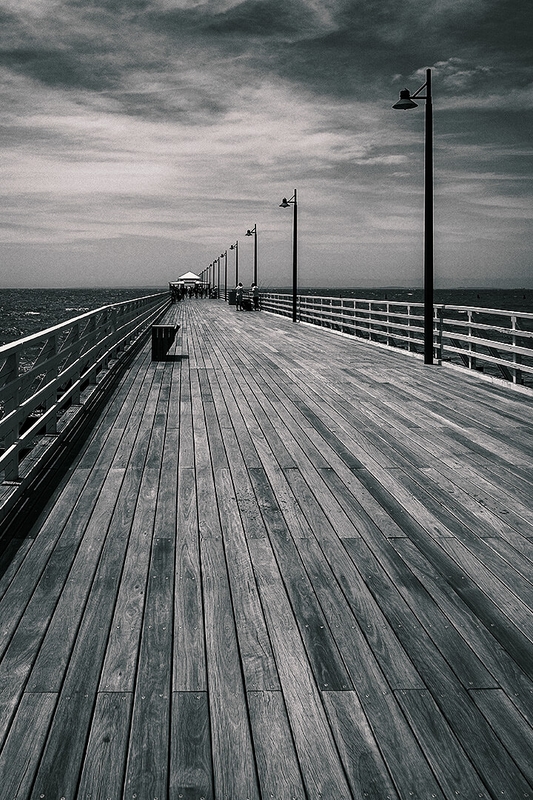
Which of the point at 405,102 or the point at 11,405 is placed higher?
the point at 405,102

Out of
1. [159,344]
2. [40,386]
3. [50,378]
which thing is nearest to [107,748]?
[40,386]

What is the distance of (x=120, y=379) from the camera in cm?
1175

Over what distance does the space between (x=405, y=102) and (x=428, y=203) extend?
5.88ft

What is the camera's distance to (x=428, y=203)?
13.7 m

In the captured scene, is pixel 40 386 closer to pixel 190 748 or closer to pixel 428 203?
pixel 190 748

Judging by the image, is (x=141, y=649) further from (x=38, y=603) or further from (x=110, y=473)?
(x=110, y=473)

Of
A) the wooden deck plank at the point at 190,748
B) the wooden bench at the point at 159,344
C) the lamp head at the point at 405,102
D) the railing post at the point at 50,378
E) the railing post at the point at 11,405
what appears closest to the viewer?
the wooden deck plank at the point at 190,748

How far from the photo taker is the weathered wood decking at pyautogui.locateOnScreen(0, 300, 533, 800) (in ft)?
8.23

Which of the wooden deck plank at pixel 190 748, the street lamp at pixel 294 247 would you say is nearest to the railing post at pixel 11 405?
the wooden deck plank at pixel 190 748

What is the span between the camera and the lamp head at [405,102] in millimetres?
13117

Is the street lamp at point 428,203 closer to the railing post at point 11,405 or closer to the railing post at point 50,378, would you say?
the railing post at point 50,378

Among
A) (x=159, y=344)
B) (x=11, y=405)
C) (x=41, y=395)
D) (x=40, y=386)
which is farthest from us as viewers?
(x=159, y=344)

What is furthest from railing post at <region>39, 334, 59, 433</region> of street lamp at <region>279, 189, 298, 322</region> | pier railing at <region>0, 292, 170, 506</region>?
street lamp at <region>279, 189, 298, 322</region>

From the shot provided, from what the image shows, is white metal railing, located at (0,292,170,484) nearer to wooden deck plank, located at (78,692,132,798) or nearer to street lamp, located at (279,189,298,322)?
wooden deck plank, located at (78,692,132,798)
